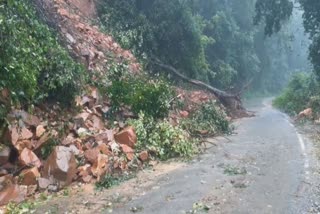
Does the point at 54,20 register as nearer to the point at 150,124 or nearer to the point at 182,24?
the point at 150,124

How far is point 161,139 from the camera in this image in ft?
36.6

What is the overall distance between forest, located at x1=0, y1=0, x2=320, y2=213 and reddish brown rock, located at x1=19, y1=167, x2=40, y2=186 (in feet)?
0.06

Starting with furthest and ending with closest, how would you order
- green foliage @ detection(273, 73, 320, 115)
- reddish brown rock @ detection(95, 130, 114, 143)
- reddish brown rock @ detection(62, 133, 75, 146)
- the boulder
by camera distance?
green foliage @ detection(273, 73, 320, 115) → the boulder → reddish brown rock @ detection(95, 130, 114, 143) → reddish brown rock @ detection(62, 133, 75, 146)

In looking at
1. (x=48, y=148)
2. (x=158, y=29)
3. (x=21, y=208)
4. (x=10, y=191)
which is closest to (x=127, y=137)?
(x=48, y=148)

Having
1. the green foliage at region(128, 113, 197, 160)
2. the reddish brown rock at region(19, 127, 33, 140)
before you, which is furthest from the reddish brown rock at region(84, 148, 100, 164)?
the green foliage at region(128, 113, 197, 160)

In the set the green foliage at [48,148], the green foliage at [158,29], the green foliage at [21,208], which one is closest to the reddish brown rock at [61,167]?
the green foliage at [48,148]

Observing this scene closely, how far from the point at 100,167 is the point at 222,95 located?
14641mm

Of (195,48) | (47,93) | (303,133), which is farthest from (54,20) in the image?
(195,48)

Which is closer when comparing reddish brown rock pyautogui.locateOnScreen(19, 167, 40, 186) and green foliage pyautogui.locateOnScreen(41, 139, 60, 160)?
reddish brown rock pyautogui.locateOnScreen(19, 167, 40, 186)

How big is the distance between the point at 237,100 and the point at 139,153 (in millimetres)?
14789

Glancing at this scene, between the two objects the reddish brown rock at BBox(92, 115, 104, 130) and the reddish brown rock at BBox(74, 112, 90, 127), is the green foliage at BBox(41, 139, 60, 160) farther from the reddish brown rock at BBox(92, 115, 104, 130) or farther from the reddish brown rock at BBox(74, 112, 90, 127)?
the reddish brown rock at BBox(92, 115, 104, 130)

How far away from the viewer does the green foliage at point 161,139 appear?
10633mm

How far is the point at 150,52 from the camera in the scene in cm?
2072

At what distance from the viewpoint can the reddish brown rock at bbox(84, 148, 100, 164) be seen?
873 cm
